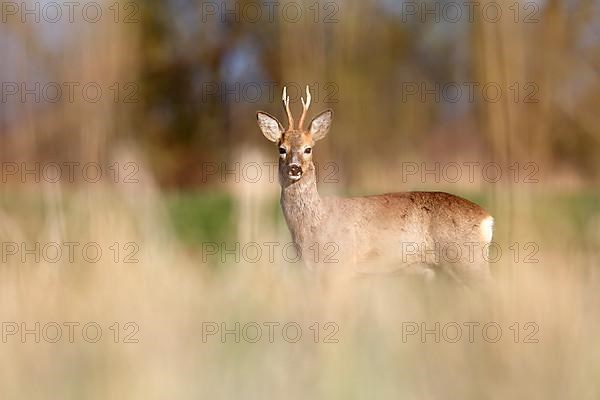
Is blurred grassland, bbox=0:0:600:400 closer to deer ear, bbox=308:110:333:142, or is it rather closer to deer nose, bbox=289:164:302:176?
deer nose, bbox=289:164:302:176

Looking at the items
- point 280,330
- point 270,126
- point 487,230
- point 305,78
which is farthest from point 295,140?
point 305,78

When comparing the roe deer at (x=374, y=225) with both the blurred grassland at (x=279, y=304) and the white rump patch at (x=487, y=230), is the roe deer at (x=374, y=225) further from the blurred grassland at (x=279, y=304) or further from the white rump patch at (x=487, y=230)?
the blurred grassland at (x=279, y=304)

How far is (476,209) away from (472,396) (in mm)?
2955

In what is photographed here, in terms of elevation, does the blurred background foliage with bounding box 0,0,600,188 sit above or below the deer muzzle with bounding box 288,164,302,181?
above

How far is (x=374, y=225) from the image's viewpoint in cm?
539

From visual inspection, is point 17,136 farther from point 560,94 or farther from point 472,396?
point 472,396

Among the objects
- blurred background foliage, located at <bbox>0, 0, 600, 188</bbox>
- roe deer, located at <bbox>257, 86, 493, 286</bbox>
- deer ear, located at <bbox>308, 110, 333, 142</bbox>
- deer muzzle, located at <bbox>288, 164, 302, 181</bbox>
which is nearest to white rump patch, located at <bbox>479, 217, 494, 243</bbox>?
roe deer, located at <bbox>257, 86, 493, 286</bbox>

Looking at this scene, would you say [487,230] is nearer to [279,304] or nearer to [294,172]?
[294,172]

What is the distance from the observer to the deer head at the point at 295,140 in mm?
4996

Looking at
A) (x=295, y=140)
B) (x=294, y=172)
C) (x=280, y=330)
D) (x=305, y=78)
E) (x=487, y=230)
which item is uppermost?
(x=305, y=78)

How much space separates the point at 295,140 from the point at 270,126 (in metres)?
0.28

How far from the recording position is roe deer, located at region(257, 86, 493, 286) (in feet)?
17.0

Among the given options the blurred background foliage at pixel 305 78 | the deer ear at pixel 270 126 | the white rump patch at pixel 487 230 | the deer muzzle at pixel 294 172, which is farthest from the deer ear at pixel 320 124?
the blurred background foliage at pixel 305 78

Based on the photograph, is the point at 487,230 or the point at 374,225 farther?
the point at 487,230
